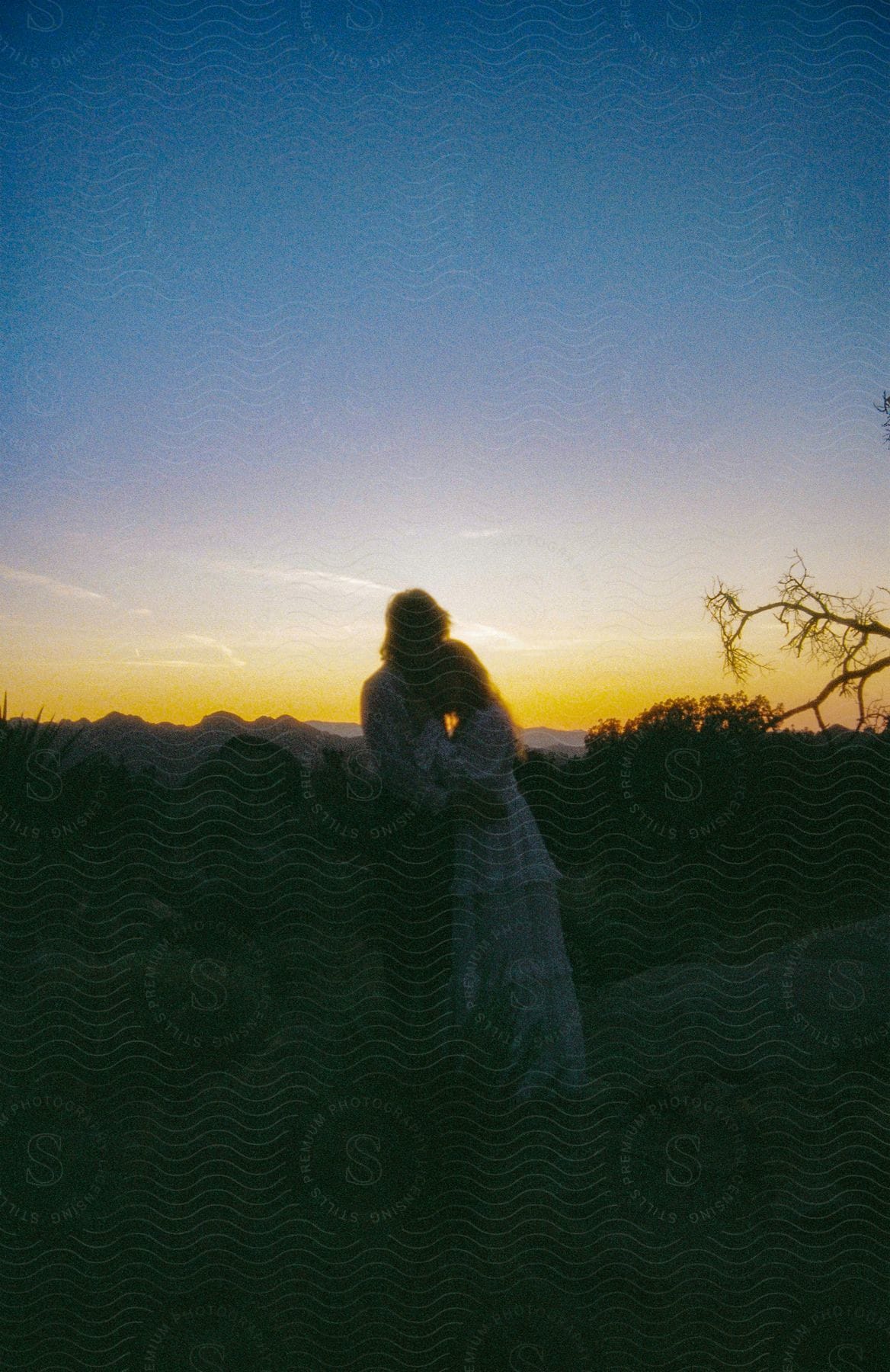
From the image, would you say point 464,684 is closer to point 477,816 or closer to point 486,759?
point 486,759

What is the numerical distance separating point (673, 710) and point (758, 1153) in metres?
1.23

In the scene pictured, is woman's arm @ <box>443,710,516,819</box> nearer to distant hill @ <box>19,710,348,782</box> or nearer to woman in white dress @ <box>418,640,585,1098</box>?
woman in white dress @ <box>418,640,585,1098</box>

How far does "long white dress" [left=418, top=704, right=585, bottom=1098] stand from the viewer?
2316mm

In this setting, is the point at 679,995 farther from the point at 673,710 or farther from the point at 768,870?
the point at 673,710

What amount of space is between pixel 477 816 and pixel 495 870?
19 cm

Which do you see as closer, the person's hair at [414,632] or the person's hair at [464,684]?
the person's hair at [414,632]

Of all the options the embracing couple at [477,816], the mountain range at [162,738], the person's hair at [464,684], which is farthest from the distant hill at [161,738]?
the person's hair at [464,684]

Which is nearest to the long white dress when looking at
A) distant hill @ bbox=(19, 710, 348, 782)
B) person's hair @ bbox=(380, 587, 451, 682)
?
person's hair @ bbox=(380, 587, 451, 682)

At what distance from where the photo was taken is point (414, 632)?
2.33 m

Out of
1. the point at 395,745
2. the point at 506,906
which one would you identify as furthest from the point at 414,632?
the point at 506,906

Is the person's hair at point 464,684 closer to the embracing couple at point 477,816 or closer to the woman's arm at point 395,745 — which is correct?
the embracing couple at point 477,816

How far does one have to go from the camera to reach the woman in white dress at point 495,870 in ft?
7.70

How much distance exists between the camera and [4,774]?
6.91 feet

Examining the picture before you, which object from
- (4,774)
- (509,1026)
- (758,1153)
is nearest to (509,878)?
(509,1026)
